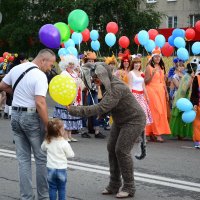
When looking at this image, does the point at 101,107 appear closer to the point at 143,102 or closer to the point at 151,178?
the point at 151,178

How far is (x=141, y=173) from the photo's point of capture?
902cm

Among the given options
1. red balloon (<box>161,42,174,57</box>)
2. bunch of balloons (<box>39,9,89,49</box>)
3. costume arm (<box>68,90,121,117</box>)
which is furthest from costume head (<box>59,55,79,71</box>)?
red balloon (<box>161,42,174,57</box>)

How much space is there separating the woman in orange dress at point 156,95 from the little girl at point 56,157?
6.62m

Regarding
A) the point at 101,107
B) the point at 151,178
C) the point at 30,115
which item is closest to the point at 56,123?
the point at 30,115

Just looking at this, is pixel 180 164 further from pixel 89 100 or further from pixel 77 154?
pixel 89 100

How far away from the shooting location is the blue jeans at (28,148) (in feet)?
21.9

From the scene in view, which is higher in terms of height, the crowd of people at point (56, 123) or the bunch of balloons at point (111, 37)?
the bunch of balloons at point (111, 37)

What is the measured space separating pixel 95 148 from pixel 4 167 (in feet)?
8.80

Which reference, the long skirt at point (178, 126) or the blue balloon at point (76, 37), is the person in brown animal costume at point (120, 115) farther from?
the blue balloon at point (76, 37)

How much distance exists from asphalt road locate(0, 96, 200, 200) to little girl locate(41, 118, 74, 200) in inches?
34.5

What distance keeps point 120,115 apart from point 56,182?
4.39ft

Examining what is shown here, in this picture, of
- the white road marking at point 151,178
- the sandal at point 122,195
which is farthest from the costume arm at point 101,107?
the white road marking at point 151,178

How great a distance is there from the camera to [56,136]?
21.6 feet

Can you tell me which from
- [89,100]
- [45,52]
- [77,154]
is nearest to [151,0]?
[89,100]
